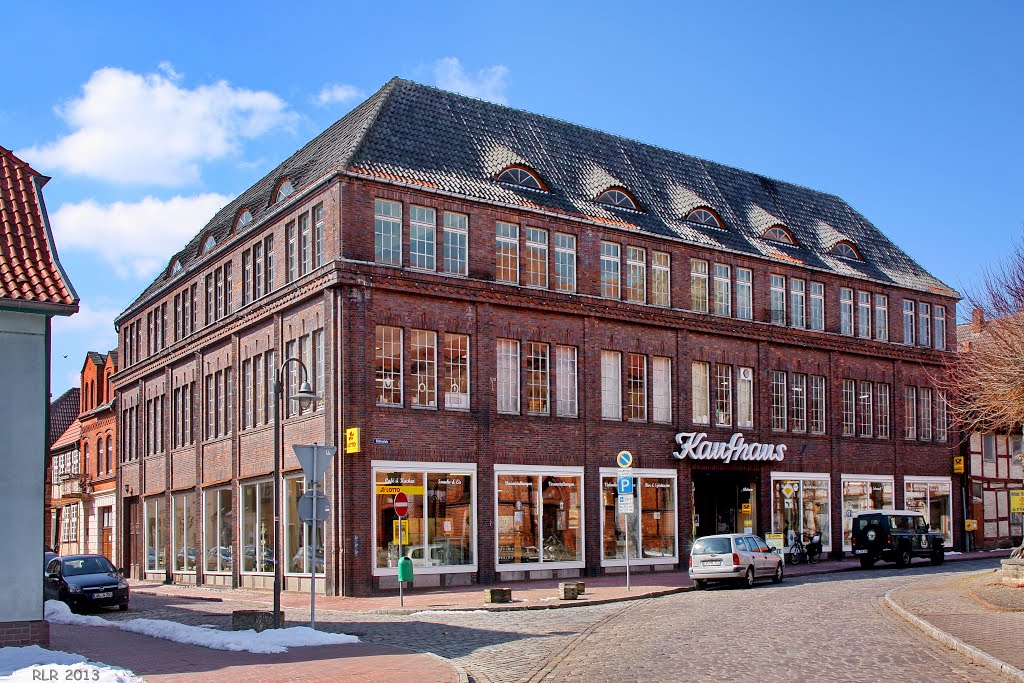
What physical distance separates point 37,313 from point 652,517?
2507cm

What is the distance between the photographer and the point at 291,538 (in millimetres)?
33875

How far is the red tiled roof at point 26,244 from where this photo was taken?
16.9 metres

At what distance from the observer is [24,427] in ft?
54.8

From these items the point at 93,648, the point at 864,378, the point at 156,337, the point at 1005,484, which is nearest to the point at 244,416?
the point at 156,337

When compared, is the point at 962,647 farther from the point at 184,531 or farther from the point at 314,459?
the point at 184,531

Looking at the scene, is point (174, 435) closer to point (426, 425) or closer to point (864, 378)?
point (426, 425)

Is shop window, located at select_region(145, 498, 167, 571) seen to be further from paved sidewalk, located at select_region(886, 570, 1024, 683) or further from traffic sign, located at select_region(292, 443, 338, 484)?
paved sidewalk, located at select_region(886, 570, 1024, 683)

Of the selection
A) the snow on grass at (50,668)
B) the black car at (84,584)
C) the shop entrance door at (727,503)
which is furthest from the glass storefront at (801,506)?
the snow on grass at (50,668)

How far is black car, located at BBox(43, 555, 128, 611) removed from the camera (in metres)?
28.2

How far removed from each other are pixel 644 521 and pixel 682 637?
19.5m

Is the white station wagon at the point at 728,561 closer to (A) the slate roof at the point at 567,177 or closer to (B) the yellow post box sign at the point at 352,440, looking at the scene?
(B) the yellow post box sign at the point at 352,440

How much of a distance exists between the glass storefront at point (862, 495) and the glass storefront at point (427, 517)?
17.8 metres

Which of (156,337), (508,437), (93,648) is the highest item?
(156,337)

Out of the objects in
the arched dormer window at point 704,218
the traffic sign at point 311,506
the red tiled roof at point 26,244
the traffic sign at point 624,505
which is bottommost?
the traffic sign at point 624,505
